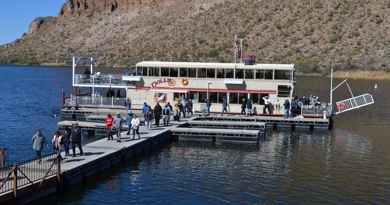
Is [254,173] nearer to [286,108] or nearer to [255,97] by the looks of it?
[286,108]

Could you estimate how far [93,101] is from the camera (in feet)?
178

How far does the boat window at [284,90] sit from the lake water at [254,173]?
3.92 meters

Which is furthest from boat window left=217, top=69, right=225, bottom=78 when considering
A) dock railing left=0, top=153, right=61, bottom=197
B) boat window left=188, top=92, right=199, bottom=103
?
dock railing left=0, top=153, right=61, bottom=197

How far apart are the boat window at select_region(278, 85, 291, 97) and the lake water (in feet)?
12.8

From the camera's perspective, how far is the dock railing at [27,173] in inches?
890

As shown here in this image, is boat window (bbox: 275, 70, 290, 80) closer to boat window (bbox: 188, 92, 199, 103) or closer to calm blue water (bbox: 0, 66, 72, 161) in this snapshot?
boat window (bbox: 188, 92, 199, 103)

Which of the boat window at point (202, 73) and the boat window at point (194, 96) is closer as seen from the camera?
the boat window at point (202, 73)

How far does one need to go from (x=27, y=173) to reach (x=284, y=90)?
2748 centimetres

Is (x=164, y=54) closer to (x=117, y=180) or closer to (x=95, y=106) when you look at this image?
(x=95, y=106)

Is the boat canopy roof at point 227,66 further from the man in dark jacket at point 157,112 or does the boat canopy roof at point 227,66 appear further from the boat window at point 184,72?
the man in dark jacket at point 157,112

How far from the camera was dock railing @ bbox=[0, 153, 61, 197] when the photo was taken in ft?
74.1

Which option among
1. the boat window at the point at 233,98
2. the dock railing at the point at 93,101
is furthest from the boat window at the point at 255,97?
the dock railing at the point at 93,101

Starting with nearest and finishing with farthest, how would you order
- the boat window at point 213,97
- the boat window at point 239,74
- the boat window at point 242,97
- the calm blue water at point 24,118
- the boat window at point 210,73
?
1. the calm blue water at point 24,118
2. the boat window at point 239,74
3. the boat window at point 242,97
4. the boat window at point 210,73
5. the boat window at point 213,97

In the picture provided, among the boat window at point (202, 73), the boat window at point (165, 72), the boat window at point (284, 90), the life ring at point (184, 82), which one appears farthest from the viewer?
the boat window at point (165, 72)
